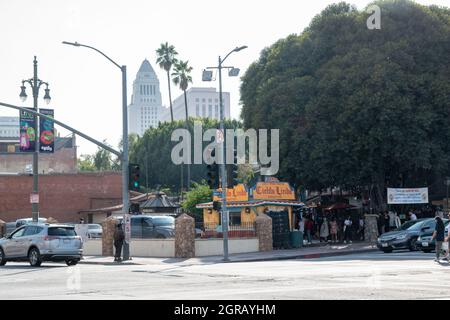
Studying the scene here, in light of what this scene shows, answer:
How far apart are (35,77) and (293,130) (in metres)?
16.4

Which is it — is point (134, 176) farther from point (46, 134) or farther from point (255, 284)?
point (255, 284)

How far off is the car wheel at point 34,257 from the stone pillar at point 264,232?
1311cm

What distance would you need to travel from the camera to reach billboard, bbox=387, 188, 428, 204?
44.4 meters

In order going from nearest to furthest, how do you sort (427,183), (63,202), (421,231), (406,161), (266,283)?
1. (266,283)
2. (421,231)
3. (406,161)
4. (427,183)
5. (63,202)

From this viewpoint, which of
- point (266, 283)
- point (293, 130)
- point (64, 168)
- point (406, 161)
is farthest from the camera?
point (64, 168)

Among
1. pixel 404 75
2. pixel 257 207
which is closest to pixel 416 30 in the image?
pixel 404 75

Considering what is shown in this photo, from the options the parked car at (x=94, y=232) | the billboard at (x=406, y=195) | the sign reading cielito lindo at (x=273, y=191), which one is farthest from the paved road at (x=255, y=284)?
the parked car at (x=94, y=232)

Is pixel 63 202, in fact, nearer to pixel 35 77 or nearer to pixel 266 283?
pixel 35 77

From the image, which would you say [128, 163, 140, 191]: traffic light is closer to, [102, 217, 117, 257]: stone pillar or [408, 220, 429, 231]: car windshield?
[102, 217, 117, 257]: stone pillar

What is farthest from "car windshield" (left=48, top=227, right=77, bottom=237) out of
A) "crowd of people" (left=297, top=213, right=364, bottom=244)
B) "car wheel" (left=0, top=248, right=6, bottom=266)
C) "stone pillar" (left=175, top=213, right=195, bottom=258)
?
"crowd of people" (left=297, top=213, right=364, bottom=244)

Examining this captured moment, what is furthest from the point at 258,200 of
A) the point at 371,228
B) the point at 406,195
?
the point at 406,195

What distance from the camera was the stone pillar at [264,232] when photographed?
39.6 m

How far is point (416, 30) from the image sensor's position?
4750cm

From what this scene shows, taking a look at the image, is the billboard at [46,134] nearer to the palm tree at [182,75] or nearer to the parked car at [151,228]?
the parked car at [151,228]
